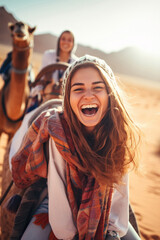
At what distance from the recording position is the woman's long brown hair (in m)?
Result: 1.45

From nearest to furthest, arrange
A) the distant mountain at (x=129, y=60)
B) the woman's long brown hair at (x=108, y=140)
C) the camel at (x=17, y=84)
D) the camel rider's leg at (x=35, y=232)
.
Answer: the camel rider's leg at (x=35, y=232), the woman's long brown hair at (x=108, y=140), the camel at (x=17, y=84), the distant mountain at (x=129, y=60)

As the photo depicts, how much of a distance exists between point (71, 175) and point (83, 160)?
0.45 feet

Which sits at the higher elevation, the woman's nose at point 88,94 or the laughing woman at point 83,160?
the woman's nose at point 88,94

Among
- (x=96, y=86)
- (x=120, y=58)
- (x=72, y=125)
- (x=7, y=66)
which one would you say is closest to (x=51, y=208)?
(x=72, y=125)

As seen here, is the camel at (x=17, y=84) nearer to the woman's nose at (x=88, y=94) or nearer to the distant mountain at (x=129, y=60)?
the woman's nose at (x=88, y=94)

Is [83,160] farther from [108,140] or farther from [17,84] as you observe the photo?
[17,84]

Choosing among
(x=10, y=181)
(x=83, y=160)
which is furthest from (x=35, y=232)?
(x=10, y=181)

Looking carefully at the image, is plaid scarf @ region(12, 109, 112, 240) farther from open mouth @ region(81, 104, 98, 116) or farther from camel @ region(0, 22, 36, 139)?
camel @ region(0, 22, 36, 139)

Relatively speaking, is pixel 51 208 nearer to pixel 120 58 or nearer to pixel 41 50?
pixel 41 50

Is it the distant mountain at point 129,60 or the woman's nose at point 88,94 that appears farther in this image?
the distant mountain at point 129,60

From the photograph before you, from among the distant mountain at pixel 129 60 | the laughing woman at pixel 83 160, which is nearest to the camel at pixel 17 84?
the laughing woman at pixel 83 160

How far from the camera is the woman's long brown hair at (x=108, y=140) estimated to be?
1.45 metres

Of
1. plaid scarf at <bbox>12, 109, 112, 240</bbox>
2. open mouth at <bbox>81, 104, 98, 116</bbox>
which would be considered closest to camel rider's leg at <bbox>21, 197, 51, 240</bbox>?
plaid scarf at <bbox>12, 109, 112, 240</bbox>

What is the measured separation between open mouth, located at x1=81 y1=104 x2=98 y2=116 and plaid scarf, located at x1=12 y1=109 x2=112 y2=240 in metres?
0.18
